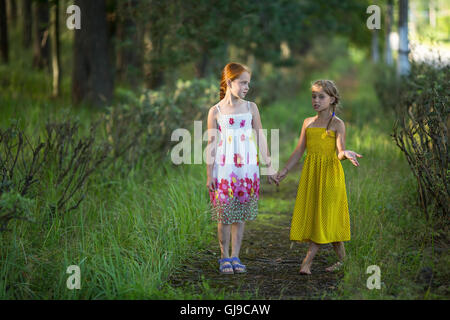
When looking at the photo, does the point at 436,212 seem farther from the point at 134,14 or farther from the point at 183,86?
the point at 134,14

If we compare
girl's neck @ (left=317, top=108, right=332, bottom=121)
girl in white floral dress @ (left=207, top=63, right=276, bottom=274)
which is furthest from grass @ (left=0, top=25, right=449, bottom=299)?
girl's neck @ (left=317, top=108, right=332, bottom=121)

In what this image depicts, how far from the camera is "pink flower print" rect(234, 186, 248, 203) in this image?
4246 mm

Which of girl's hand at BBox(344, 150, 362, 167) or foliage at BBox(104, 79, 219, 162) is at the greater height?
foliage at BBox(104, 79, 219, 162)

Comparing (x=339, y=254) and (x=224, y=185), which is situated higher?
(x=224, y=185)

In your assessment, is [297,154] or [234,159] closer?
[234,159]

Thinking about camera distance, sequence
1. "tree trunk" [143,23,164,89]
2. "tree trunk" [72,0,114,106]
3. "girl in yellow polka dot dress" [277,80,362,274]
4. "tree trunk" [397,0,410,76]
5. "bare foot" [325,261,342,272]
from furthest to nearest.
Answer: "tree trunk" [397,0,410,76] < "tree trunk" [72,0,114,106] < "tree trunk" [143,23,164,89] < "bare foot" [325,261,342,272] < "girl in yellow polka dot dress" [277,80,362,274]

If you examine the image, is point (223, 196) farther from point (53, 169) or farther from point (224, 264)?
point (53, 169)

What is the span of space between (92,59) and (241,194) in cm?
712

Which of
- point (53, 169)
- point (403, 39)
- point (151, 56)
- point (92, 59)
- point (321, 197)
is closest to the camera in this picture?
point (321, 197)

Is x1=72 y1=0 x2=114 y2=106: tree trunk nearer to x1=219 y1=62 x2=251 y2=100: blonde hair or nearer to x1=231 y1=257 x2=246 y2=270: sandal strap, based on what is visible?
x1=219 y1=62 x2=251 y2=100: blonde hair

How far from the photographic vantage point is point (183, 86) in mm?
8219

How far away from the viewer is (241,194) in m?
4.25

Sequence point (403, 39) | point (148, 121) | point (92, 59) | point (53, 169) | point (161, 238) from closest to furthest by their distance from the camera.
Result: point (161, 238) → point (53, 169) → point (148, 121) → point (92, 59) → point (403, 39)

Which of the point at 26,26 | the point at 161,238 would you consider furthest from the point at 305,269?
the point at 26,26
